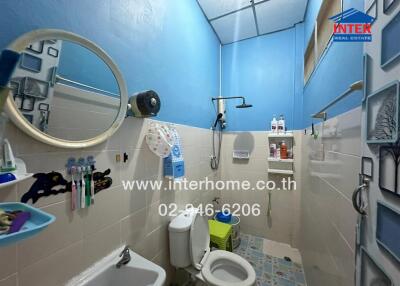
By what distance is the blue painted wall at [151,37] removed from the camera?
0.65 metres

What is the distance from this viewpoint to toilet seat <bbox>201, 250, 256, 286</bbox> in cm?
128

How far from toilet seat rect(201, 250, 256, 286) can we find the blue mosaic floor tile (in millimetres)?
403

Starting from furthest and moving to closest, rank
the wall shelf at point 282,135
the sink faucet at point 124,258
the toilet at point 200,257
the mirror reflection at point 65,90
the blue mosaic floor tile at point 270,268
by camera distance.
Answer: the wall shelf at point 282,135
the blue mosaic floor tile at point 270,268
the toilet at point 200,257
the sink faucet at point 124,258
the mirror reflection at point 65,90

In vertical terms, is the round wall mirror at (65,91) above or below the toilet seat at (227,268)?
above

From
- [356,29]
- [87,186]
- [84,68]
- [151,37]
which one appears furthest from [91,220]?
[356,29]

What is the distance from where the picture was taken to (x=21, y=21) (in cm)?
60

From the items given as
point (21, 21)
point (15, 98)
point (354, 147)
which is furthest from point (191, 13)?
point (354, 147)

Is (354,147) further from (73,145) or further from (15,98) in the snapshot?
(15,98)

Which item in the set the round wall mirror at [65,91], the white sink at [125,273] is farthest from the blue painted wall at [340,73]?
the white sink at [125,273]

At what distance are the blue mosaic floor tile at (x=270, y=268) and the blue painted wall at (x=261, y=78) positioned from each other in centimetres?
151

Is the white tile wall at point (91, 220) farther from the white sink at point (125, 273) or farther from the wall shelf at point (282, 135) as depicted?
the wall shelf at point (282, 135)

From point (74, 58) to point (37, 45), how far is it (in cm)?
13

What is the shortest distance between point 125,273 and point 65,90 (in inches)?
37.1

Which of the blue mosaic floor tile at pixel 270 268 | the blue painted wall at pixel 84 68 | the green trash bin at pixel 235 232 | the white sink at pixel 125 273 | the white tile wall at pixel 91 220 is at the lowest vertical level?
the blue mosaic floor tile at pixel 270 268
